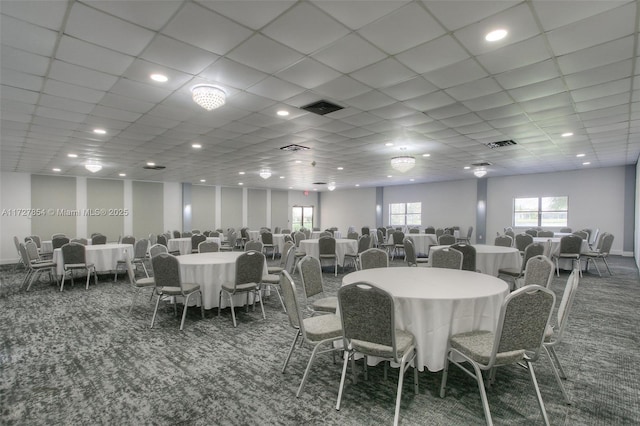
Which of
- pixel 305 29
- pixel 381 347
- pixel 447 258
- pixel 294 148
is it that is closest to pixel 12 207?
pixel 294 148

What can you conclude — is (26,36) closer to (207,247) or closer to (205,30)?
(205,30)

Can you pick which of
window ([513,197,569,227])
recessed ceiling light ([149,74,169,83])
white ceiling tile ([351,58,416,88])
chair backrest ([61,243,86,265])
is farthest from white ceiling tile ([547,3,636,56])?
window ([513,197,569,227])

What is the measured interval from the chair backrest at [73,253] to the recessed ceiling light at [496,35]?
26.1 feet

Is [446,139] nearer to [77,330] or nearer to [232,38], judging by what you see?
[232,38]

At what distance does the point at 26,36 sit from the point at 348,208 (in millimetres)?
17768

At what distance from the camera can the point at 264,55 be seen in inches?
131

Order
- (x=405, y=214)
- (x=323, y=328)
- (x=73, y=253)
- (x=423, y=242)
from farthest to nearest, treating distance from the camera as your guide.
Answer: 1. (x=405, y=214)
2. (x=423, y=242)
3. (x=73, y=253)
4. (x=323, y=328)

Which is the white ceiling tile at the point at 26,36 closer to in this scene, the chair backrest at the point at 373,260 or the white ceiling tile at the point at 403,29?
the white ceiling tile at the point at 403,29

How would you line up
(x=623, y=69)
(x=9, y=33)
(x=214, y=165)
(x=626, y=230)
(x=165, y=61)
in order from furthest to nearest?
1. (x=626, y=230)
2. (x=214, y=165)
3. (x=623, y=69)
4. (x=165, y=61)
5. (x=9, y=33)

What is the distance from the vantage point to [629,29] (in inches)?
113

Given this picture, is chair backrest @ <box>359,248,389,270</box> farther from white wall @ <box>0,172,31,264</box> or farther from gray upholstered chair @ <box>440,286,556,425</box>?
white wall @ <box>0,172,31,264</box>

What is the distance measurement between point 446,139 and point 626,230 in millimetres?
9327

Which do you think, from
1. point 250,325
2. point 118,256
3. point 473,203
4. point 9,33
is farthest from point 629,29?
point 473,203

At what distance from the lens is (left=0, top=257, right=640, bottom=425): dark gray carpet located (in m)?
2.39
